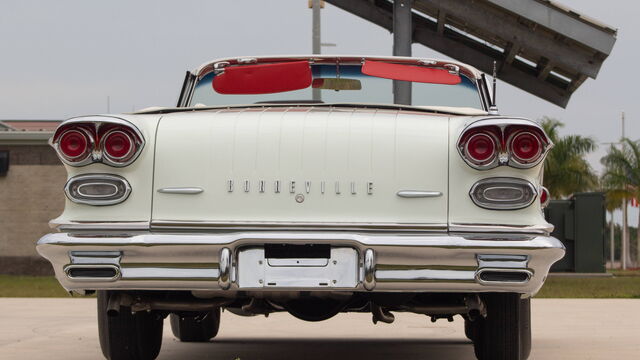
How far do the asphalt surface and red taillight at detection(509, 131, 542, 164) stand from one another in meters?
2.44

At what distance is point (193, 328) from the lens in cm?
764

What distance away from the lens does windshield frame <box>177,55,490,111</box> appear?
20.1ft

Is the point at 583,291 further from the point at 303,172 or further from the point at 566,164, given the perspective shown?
the point at 566,164

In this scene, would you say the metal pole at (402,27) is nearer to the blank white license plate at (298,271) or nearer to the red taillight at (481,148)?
the red taillight at (481,148)

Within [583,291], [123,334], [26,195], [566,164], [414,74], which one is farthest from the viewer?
[566,164]

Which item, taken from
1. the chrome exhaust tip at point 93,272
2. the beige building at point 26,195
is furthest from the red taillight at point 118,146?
the beige building at point 26,195

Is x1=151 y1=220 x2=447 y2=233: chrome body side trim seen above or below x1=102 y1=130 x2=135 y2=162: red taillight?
below

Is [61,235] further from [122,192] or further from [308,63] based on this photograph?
[308,63]

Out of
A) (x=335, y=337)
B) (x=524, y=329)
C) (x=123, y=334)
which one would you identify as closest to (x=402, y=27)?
(x=335, y=337)

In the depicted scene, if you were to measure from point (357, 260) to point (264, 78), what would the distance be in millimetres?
2062

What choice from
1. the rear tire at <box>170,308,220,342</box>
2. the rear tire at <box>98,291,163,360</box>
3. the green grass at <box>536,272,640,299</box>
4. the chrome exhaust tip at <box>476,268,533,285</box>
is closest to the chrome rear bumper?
the chrome exhaust tip at <box>476,268,533,285</box>

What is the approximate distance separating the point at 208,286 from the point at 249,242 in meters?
0.26

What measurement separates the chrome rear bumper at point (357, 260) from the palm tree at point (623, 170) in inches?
1754

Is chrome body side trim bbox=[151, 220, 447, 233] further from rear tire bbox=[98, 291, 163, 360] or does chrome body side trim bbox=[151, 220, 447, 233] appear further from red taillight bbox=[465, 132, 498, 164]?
rear tire bbox=[98, 291, 163, 360]
